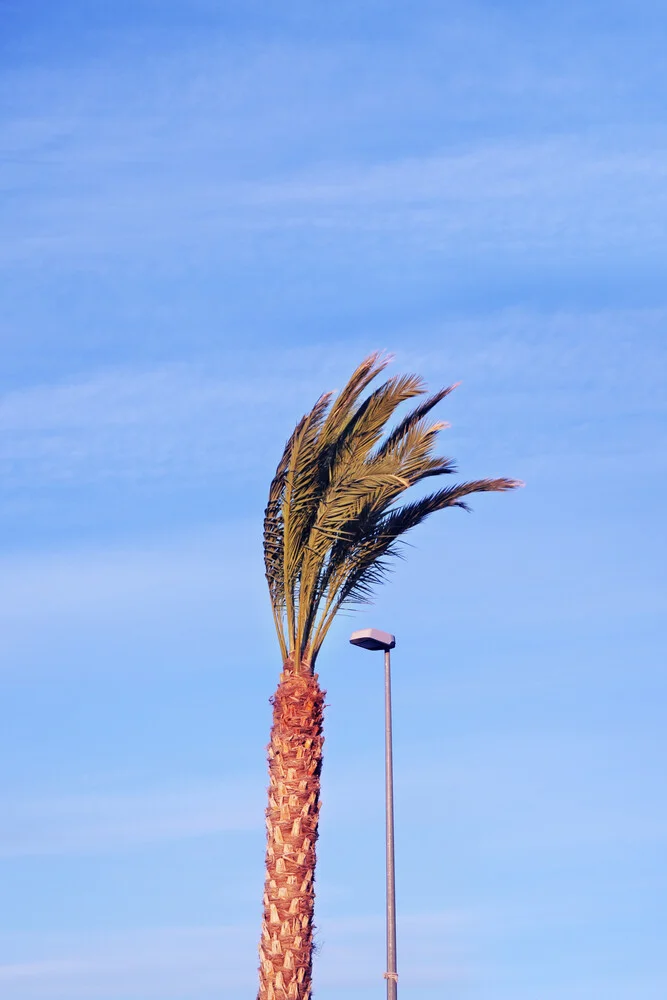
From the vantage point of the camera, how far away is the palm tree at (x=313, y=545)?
16.4 metres

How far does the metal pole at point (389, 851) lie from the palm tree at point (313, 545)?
1.24m

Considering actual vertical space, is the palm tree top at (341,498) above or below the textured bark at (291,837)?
above

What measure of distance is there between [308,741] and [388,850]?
196cm

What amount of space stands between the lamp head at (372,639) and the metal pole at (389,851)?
0.25 m

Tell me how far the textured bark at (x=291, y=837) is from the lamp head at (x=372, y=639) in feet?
4.33

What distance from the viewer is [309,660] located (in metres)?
17.3

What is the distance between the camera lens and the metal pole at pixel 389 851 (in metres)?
17.0

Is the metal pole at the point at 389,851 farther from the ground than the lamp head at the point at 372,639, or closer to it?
closer to it

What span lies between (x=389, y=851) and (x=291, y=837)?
1.74m

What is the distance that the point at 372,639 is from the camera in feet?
60.3

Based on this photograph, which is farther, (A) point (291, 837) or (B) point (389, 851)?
(B) point (389, 851)

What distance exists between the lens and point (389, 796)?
18.0 metres

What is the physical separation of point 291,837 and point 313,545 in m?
3.55

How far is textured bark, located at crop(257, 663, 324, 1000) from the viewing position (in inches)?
635
